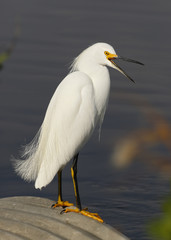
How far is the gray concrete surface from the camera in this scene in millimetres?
2758

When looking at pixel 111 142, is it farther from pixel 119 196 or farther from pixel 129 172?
pixel 119 196

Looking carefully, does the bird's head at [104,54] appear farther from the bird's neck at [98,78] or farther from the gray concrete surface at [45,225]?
the gray concrete surface at [45,225]

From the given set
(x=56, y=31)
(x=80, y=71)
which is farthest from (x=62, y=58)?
(x=80, y=71)

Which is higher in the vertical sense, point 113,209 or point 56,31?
point 56,31

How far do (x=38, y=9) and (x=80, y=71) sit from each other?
23.8ft

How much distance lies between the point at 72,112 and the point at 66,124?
0.26 feet

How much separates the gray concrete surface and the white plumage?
0.20 meters

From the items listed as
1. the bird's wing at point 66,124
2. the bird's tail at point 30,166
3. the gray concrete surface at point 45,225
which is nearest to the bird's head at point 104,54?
the bird's wing at point 66,124

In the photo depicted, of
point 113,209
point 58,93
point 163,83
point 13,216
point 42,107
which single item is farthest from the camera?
point 163,83

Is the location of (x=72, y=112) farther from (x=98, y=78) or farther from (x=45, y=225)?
(x=45, y=225)

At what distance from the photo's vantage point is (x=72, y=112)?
11.0ft

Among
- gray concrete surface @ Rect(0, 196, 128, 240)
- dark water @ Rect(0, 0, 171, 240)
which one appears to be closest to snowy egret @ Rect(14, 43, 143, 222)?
gray concrete surface @ Rect(0, 196, 128, 240)

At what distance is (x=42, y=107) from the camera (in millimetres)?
6309

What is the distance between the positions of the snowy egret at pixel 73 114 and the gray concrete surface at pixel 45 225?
0.43ft
